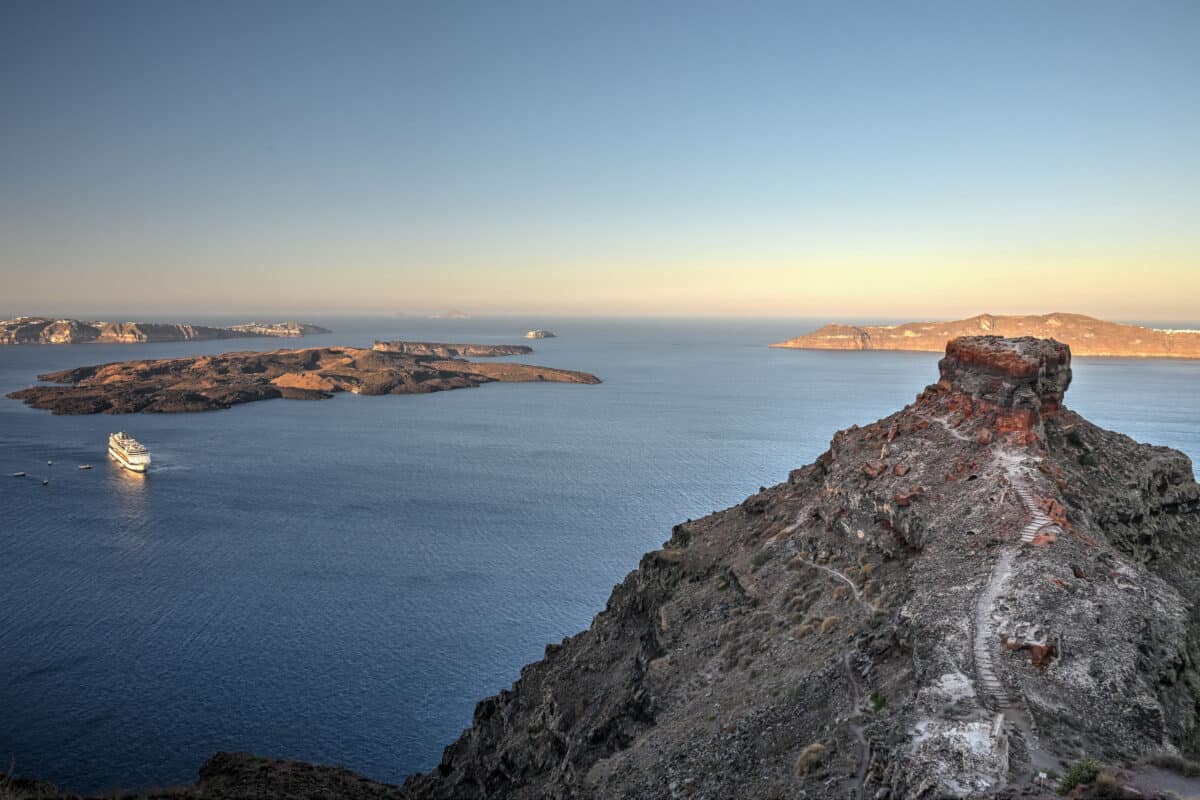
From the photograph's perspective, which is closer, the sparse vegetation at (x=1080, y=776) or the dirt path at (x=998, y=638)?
the sparse vegetation at (x=1080, y=776)

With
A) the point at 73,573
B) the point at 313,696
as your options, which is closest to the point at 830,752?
the point at 313,696

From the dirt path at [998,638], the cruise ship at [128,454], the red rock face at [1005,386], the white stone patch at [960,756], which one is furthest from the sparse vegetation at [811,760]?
the cruise ship at [128,454]

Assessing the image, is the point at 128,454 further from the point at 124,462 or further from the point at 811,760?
the point at 811,760

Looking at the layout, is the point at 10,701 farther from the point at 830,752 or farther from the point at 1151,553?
the point at 1151,553

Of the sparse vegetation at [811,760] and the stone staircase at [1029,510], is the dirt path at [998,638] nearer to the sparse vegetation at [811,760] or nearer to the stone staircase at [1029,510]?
the stone staircase at [1029,510]

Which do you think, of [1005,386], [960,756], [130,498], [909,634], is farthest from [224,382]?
[960,756]

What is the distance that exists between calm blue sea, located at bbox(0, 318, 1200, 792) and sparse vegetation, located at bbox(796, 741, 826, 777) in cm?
2537

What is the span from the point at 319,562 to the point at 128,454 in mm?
49945

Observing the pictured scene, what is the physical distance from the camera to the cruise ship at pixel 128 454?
88.9m

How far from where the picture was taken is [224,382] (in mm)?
168500

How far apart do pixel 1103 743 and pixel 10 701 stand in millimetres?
47255

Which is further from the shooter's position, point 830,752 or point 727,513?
point 727,513

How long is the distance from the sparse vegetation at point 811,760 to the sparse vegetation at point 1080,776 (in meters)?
4.56

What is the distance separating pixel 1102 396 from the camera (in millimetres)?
131875
